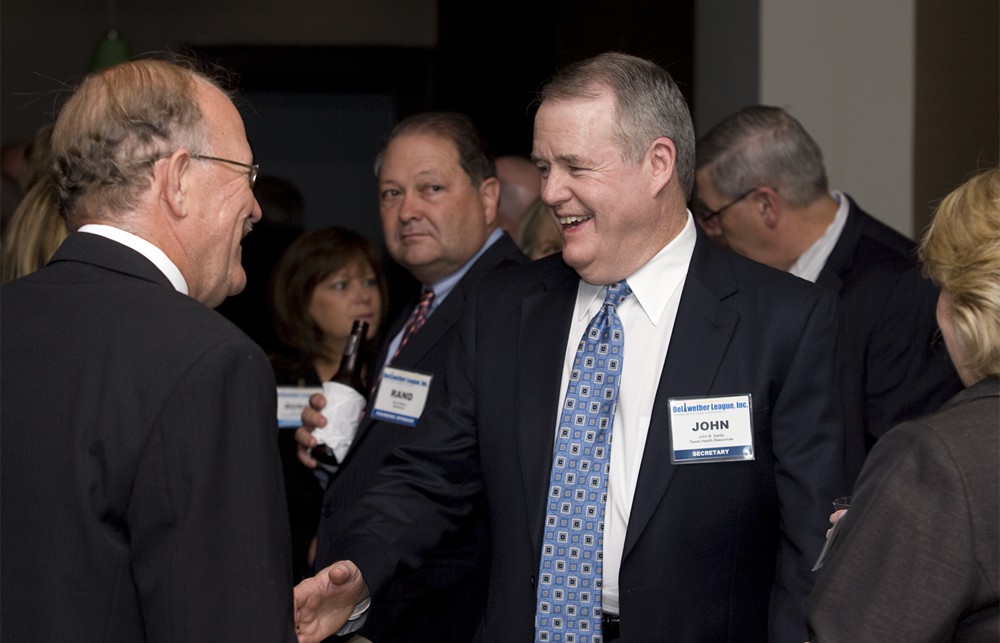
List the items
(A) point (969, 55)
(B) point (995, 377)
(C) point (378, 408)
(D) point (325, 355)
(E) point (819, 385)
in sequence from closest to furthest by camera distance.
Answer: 1. (B) point (995, 377)
2. (E) point (819, 385)
3. (C) point (378, 408)
4. (D) point (325, 355)
5. (A) point (969, 55)

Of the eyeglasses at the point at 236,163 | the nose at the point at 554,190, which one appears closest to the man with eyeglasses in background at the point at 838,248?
the nose at the point at 554,190

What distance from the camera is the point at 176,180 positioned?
1.74 meters

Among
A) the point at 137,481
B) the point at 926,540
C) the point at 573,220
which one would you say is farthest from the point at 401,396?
the point at 926,540

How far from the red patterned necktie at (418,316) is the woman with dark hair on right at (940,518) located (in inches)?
81.8

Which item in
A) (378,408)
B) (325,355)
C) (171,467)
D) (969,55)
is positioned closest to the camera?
(171,467)

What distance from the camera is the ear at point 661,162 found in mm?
2484

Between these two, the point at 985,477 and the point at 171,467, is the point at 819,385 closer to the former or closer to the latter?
the point at 985,477

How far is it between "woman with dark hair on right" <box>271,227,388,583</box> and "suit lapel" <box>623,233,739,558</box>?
1.95m

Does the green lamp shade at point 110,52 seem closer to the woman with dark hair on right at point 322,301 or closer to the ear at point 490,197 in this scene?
the woman with dark hair on right at point 322,301

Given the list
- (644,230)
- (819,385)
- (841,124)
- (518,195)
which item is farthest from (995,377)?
(518,195)

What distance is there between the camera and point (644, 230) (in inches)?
97.3

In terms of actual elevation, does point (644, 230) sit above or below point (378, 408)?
above

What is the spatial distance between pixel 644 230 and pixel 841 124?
2542 millimetres

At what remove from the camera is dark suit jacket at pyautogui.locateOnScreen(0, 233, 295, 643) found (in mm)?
1491
